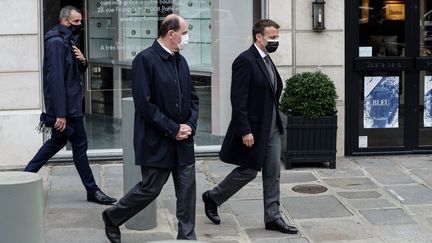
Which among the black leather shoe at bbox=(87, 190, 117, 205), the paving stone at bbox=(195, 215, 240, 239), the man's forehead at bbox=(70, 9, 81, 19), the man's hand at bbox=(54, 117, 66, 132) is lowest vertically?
the paving stone at bbox=(195, 215, 240, 239)

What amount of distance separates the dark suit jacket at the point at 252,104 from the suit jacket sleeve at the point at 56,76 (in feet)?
5.73

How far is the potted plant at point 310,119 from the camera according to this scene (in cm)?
918

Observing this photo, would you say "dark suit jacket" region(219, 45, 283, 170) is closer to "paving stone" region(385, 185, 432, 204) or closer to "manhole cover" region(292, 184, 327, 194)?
"manhole cover" region(292, 184, 327, 194)

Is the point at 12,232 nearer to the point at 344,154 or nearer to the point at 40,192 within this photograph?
the point at 40,192

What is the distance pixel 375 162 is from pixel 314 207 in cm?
239

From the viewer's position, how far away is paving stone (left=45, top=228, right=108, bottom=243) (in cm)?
661

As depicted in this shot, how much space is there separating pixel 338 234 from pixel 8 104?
15.1 ft

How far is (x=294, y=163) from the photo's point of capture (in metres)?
9.48

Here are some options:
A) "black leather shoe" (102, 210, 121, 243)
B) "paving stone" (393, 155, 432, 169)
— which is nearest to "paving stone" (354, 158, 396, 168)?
"paving stone" (393, 155, 432, 169)

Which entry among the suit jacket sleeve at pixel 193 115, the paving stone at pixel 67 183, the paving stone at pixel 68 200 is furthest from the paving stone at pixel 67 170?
the suit jacket sleeve at pixel 193 115

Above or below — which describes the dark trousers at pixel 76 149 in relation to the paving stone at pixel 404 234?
above

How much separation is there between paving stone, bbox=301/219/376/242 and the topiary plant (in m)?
2.17

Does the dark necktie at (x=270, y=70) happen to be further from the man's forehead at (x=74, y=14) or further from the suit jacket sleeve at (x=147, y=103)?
the man's forehead at (x=74, y=14)

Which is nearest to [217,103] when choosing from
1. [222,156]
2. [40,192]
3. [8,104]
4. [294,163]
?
[294,163]
